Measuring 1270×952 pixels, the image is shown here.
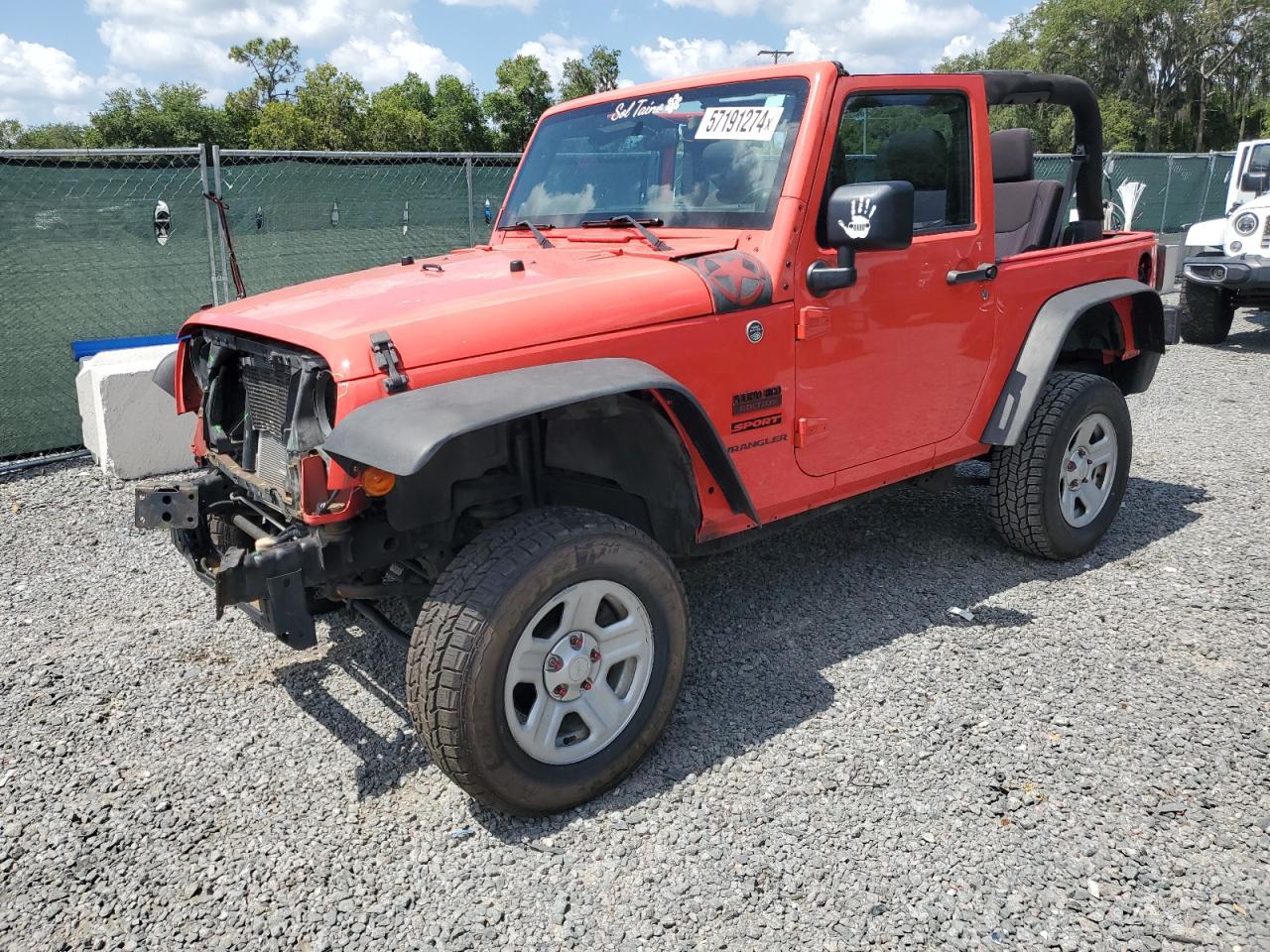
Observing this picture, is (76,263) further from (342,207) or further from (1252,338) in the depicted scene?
(1252,338)

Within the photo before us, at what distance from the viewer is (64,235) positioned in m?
6.73

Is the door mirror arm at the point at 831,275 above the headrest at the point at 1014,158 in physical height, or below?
below

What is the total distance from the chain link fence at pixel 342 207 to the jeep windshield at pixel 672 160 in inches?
148

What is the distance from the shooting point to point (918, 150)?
385 centimetres

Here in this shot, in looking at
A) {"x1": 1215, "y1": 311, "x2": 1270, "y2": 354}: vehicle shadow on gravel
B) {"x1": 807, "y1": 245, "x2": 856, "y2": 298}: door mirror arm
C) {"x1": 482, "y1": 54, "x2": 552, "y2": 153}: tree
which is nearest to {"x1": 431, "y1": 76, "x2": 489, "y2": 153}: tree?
{"x1": 482, "y1": 54, "x2": 552, "y2": 153}: tree

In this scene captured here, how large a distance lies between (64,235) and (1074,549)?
658 cm

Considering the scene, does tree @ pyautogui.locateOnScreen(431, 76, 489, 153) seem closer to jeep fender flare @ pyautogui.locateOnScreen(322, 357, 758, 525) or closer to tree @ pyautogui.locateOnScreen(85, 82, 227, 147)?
tree @ pyautogui.locateOnScreen(85, 82, 227, 147)

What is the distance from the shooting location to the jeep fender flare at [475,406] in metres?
2.38

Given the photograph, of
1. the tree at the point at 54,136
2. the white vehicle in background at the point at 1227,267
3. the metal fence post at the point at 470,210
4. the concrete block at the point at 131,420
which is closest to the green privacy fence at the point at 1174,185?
the white vehicle in background at the point at 1227,267

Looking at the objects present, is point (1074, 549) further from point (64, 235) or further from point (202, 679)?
point (64, 235)

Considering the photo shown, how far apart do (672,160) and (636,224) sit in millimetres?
354

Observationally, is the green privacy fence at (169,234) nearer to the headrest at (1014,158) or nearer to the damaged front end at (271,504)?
the damaged front end at (271,504)

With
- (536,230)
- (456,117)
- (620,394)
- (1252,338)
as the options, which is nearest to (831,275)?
(620,394)

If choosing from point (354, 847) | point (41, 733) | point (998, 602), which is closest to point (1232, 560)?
point (998, 602)
